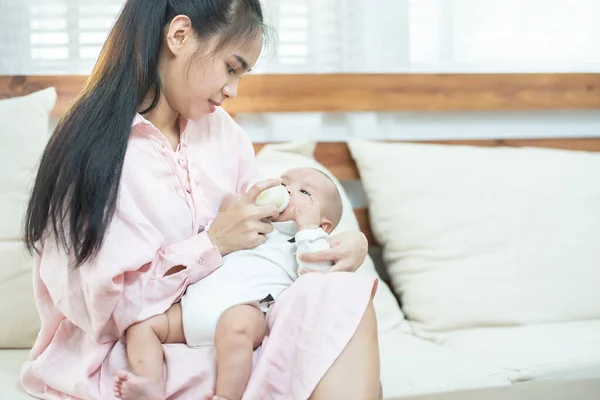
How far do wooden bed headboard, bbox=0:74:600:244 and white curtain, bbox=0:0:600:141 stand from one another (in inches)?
2.9

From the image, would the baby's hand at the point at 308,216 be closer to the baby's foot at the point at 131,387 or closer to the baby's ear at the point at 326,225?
the baby's ear at the point at 326,225

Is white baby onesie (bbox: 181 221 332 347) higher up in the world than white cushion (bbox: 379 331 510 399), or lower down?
higher up

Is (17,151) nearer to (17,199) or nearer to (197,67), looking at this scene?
(17,199)

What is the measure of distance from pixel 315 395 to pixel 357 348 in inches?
3.7

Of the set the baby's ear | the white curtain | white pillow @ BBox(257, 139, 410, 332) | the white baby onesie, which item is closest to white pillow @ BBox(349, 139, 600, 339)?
white pillow @ BBox(257, 139, 410, 332)

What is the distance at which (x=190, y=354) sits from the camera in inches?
47.4

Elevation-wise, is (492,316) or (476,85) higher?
(476,85)

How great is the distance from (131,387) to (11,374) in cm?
47

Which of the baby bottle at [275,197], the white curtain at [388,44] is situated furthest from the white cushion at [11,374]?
the white curtain at [388,44]

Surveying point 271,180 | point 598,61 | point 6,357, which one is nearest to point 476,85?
point 598,61

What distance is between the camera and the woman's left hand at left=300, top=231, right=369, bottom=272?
4.16ft

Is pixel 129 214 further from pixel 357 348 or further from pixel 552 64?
pixel 552 64

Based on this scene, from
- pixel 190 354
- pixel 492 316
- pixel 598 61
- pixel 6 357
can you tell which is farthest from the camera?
pixel 598 61

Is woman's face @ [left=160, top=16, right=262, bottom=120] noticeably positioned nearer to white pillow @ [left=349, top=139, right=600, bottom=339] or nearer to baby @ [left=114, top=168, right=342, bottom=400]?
baby @ [left=114, top=168, right=342, bottom=400]
